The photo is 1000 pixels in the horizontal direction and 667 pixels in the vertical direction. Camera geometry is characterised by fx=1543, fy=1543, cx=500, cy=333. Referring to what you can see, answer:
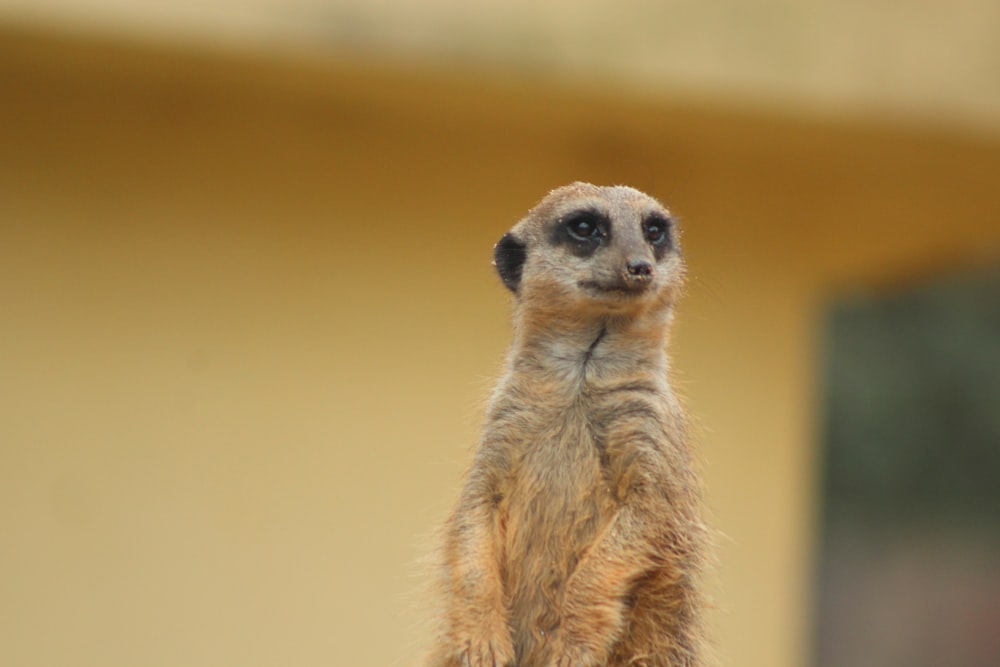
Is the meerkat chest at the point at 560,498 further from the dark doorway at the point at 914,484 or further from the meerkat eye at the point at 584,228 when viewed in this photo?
the dark doorway at the point at 914,484

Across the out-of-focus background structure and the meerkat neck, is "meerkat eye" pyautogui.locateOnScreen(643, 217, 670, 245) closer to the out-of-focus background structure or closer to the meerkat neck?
the meerkat neck

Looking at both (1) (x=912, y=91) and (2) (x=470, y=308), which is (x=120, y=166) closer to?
(2) (x=470, y=308)

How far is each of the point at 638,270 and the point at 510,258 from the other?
0.34 meters

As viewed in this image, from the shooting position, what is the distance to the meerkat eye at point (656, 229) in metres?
2.49

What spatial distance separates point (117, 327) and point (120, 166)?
51 cm

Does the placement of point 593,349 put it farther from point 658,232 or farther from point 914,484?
point 914,484

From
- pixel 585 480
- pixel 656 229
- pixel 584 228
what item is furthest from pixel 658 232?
pixel 585 480

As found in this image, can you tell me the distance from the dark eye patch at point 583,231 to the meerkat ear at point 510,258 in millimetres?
120

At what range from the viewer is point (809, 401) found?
226 inches

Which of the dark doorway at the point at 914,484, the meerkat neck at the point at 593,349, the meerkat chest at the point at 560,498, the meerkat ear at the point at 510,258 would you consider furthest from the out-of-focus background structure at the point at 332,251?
the dark doorway at the point at 914,484

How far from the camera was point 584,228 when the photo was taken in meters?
2.49

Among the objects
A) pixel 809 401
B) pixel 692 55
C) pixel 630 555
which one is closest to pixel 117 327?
pixel 692 55

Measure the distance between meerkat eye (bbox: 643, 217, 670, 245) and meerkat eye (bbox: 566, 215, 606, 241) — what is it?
0.08 metres

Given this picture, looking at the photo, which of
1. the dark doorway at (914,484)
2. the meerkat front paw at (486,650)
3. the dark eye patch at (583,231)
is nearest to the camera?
the meerkat front paw at (486,650)
